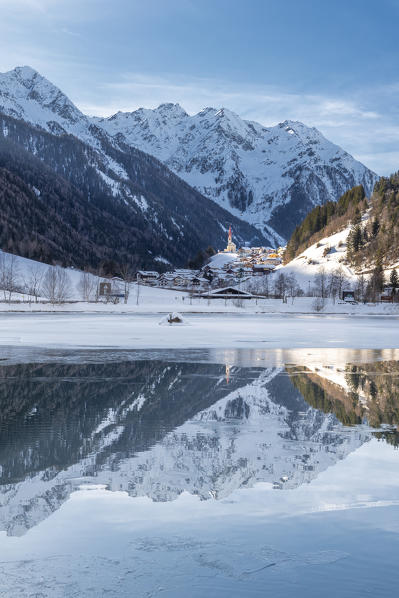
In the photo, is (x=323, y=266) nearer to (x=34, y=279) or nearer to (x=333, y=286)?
(x=333, y=286)

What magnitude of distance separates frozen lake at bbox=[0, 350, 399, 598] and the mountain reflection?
49 millimetres

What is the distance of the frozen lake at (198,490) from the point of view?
7.13m

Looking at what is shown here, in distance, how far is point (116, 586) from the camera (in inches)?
269

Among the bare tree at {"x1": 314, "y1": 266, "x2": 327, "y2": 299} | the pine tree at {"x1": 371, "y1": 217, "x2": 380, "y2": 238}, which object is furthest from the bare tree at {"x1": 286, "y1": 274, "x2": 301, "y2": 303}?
the pine tree at {"x1": 371, "y1": 217, "x2": 380, "y2": 238}

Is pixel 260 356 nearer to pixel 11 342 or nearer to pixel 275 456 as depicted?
pixel 11 342

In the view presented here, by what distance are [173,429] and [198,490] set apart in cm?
441

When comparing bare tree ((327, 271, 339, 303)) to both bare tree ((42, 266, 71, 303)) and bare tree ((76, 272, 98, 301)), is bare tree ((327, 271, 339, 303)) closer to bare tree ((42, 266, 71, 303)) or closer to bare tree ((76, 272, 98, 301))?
bare tree ((76, 272, 98, 301))

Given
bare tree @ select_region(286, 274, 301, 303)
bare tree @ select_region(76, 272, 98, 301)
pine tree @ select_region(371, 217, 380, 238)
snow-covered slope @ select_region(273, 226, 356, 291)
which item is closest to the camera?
bare tree @ select_region(76, 272, 98, 301)

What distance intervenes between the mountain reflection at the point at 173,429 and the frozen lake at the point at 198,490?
49 mm

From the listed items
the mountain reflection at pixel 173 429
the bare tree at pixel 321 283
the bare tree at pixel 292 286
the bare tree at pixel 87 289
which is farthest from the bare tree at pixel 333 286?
the mountain reflection at pixel 173 429

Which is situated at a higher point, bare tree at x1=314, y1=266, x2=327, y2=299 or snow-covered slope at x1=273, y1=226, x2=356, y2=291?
snow-covered slope at x1=273, y1=226, x2=356, y2=291

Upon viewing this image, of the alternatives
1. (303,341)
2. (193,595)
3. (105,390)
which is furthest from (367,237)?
(193,595)

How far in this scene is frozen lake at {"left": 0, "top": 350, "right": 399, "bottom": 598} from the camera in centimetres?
713

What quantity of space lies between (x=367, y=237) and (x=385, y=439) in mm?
180887
